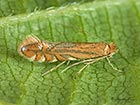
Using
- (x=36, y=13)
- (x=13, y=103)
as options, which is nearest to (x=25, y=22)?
(x=36, y=13)

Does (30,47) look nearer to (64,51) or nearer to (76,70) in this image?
(64,51)

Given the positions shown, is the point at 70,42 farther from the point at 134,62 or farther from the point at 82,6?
the point at 134,62

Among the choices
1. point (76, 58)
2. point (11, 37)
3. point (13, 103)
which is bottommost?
point (13, 103)

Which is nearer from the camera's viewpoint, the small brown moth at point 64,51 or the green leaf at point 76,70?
the green leaf at point 76,70

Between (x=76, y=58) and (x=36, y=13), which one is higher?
(x=36, y=13)
